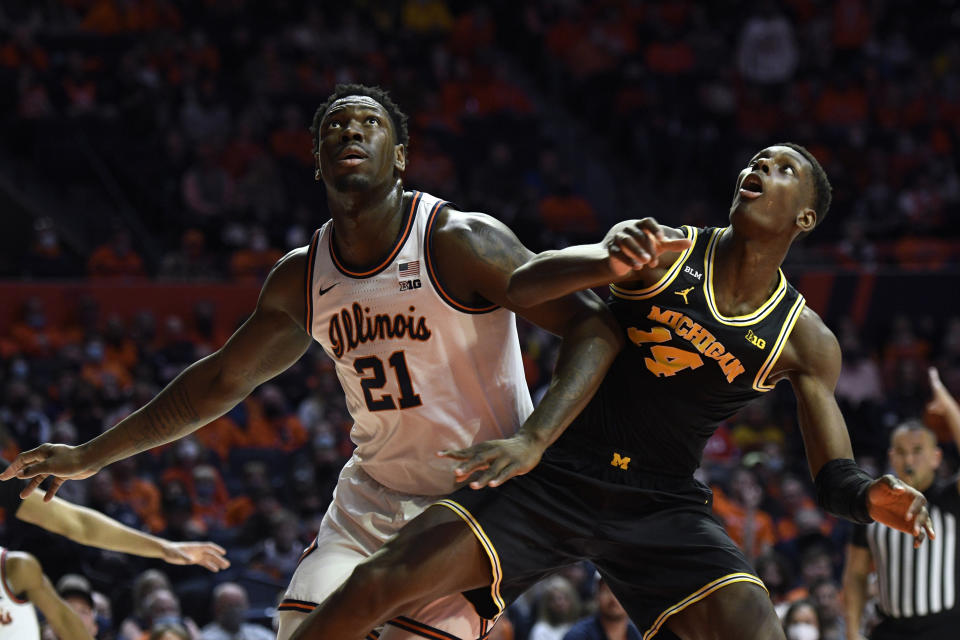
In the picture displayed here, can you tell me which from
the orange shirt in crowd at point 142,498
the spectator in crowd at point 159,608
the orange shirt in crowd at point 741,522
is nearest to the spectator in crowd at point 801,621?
the orange shirt in crowd at point 741,522

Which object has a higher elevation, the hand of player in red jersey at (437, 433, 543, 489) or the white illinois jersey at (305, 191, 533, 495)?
the white illinois jersey at (305, 191, 533, 495)

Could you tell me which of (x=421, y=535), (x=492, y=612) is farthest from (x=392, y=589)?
(x=492, y=612)

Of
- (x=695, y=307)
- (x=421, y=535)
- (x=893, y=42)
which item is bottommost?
(x=421, y=535)

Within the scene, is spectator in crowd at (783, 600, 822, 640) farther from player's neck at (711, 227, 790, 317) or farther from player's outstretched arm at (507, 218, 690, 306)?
player's outstretched arm at (507, 218, 690, 306)

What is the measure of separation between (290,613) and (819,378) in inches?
77.0

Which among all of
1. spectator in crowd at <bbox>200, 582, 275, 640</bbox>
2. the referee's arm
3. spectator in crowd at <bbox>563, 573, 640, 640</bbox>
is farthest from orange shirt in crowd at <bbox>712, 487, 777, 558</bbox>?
spectator in crowd at <bbox>200, 582, 275, 640</bbox>

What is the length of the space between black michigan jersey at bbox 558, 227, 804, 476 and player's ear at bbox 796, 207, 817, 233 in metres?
0.26

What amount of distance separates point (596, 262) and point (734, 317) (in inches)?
28.3

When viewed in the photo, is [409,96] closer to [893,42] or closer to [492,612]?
[893,42]

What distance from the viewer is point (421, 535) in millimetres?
3842

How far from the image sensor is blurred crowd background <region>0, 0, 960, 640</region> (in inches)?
397

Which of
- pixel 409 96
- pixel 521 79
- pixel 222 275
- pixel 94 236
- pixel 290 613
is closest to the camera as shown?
Answer: pixel 290 613

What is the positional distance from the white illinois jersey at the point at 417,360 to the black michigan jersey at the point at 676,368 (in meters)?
0.33

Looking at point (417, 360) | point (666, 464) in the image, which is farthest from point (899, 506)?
point (417, 360)
